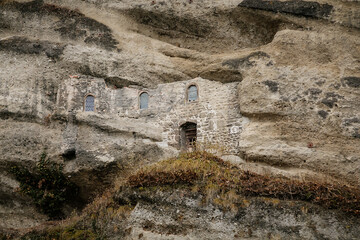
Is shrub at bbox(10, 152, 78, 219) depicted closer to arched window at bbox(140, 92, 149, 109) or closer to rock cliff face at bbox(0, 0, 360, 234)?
rock cliff face at bbox(0, 0, 360, 234)

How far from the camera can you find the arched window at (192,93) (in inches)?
603

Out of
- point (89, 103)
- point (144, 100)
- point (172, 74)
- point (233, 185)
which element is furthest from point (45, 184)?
point (233, 185)

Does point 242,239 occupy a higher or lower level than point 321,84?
lower

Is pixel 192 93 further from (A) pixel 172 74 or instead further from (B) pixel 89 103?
(B) pixel 89 103

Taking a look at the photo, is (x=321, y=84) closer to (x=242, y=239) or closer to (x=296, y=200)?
(x=296, y=200)

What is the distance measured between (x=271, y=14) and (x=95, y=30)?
8.05 metres

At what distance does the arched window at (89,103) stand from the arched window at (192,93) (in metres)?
4.21

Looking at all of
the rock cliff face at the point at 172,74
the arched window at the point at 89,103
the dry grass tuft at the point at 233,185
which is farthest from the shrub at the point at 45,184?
the dry grass tuft at the point at 233,185

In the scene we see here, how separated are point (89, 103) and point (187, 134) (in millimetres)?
4515

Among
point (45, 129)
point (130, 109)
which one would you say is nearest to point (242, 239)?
point (130, 109)

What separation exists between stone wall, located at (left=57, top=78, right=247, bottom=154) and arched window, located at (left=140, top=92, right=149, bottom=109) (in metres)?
0.15

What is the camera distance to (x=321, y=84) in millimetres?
12875

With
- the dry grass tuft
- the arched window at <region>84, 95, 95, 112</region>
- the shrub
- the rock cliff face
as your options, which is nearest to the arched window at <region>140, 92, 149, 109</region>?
the rock cliff face

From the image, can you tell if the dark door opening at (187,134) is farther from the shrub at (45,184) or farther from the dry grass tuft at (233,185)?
the shrub at (45,184)
